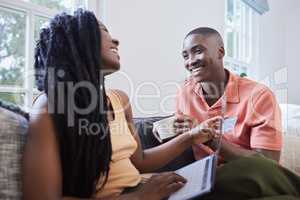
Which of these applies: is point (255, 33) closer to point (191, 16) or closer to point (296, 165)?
point (191, 16)

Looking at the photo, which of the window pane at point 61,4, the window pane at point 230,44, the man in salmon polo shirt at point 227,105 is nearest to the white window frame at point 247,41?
the window pane at point 230,44

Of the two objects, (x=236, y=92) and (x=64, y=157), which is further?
(x=236, y=92)

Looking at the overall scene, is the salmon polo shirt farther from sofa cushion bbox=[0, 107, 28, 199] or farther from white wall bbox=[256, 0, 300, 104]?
white wall bbox=[256, 0, 300, 104]

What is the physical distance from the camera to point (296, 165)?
197 cm

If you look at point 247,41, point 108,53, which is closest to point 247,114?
point 108,53

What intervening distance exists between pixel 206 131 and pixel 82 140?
1.80 feet

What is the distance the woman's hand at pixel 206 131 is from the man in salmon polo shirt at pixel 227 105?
61mm

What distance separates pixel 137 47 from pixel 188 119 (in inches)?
25.8

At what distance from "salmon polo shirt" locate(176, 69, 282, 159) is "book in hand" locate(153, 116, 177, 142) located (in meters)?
0.12

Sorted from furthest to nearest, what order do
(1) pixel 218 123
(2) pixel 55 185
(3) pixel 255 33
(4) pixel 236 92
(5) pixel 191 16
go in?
(3) pixel 255 33 → (5) pixel 191 16 → (4) pixel 236 92 → (1) pixel 218 123 → (2) pixel 55 185

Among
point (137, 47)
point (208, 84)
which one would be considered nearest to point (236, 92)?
point (208, 84)

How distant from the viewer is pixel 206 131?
1.26 m

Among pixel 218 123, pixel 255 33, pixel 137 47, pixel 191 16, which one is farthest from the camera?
pixel 255 33

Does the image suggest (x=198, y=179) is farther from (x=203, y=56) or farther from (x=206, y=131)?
(x=203, y=56)
